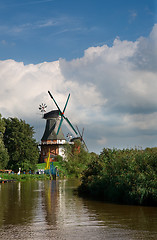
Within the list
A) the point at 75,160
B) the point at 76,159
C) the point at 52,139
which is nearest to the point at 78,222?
the point at 75,160

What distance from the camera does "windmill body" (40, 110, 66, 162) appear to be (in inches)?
3740

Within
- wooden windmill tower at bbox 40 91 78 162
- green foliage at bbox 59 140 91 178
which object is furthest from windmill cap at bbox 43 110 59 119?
green foliage at bbox 59 140 91 178

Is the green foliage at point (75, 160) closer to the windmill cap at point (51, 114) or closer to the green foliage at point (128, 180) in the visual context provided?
the windmill cap at point (51, 114)

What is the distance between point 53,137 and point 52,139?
681mm

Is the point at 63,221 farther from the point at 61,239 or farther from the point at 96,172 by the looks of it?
the point at 96,172

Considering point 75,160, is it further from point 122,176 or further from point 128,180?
point 128,180

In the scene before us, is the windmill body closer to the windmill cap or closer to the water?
the windmill cap

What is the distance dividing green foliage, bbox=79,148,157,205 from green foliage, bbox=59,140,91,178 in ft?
113

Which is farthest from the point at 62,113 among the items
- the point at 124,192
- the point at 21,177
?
the point at 124,192

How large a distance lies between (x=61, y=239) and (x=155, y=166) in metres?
11.2

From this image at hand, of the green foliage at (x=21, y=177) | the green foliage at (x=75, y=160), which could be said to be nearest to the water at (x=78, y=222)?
the green foliage at (x=21, y=177)

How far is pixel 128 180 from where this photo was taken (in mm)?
20953

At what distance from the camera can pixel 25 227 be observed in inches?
547

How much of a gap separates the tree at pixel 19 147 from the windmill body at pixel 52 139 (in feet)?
86.3
